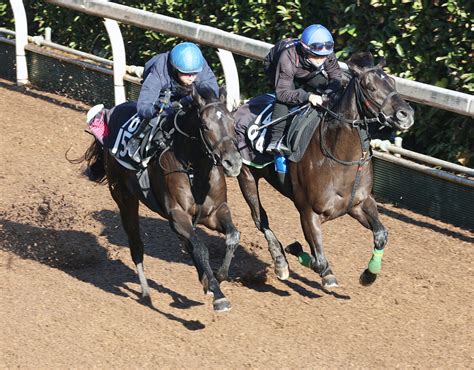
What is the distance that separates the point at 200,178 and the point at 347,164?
1.22m

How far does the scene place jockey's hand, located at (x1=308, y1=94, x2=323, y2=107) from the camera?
834 cm

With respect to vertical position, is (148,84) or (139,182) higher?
(148,84)

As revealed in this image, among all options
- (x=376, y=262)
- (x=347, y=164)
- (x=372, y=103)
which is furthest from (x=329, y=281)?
(x=372, y=103)

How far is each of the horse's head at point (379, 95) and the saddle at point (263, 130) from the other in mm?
572

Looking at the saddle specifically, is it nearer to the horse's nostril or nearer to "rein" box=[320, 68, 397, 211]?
"rein" box=[320, 68, 397, 211]

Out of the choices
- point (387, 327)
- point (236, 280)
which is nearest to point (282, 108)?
point (236, 280)

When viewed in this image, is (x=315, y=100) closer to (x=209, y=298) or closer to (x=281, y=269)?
(x=281, y=269)

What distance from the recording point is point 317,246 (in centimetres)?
831

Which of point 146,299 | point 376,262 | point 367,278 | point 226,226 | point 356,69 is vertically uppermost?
point 356,69

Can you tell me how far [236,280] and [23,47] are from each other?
7.21 meters

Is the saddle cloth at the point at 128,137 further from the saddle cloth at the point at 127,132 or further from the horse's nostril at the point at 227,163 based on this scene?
the horse's nostril at the point at 227,163

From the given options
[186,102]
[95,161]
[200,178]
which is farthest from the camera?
[95,161]

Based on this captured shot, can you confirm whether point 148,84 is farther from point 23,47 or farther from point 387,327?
point 23,47

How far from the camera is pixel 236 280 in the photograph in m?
8.98
